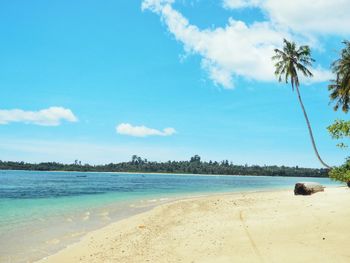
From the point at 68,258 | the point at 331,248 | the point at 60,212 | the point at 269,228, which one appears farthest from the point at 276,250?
the point at 60,212

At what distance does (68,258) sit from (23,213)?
16865mm

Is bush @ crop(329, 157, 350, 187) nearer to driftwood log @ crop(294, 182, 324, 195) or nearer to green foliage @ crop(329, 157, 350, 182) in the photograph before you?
green foliage @ crop(329, 157, 350, 182)

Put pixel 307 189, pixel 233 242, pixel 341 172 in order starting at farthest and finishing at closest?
pixel 307 189
pixel 341 172
pixel 233 242

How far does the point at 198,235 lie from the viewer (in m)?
14.8

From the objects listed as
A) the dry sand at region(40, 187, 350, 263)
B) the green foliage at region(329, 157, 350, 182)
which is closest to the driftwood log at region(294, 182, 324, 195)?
the dry sand at region(40, 187, 350, 263)

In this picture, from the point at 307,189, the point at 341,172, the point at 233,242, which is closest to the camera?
the point at 233,242

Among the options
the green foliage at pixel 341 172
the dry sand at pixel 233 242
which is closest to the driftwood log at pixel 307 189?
the dry sand at pixel 233 242

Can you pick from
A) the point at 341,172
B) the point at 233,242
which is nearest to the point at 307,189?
the point at 341,172

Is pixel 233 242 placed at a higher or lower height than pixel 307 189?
lower

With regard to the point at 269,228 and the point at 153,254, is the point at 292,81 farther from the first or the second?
the point at 153,254

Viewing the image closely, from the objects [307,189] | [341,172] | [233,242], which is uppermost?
[341,172]

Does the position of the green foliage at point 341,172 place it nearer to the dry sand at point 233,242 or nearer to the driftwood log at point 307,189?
the dry sand at point 233,242

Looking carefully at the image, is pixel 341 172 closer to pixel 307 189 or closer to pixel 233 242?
pixel 233 242

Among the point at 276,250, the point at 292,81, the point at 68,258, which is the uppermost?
the point at 292,81
